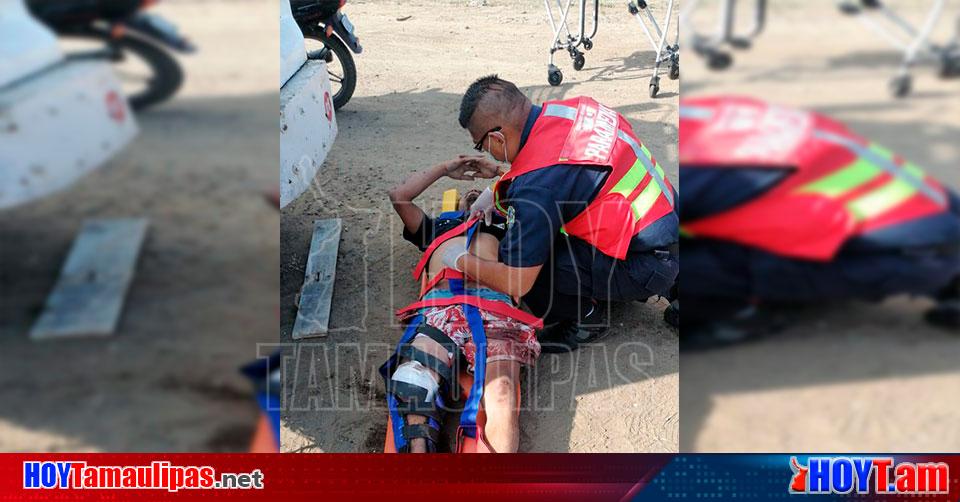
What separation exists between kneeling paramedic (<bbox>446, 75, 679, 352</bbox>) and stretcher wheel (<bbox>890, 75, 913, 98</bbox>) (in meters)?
0.69

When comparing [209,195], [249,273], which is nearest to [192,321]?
[249,273]

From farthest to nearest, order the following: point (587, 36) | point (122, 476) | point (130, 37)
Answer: point (587, 36), point (122, 476), point (130, 37)

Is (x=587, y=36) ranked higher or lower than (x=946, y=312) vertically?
higher

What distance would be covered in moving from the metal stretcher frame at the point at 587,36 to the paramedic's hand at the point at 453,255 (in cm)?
58

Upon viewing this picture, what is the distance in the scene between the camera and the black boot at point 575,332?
94.5 inches

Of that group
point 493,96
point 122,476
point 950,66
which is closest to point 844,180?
point 950,66

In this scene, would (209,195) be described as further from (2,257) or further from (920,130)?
(920,130)

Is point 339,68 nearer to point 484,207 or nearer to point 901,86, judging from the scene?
point 484,207

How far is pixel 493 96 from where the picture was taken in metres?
2.20

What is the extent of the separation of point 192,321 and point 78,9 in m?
0.61

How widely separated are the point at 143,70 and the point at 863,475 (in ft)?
5.91

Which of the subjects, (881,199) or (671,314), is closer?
(881,199)

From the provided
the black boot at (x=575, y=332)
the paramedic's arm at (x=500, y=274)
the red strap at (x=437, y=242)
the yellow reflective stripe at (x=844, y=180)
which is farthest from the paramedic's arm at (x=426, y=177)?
the yellow reflective stripe at (x=844, y=180)

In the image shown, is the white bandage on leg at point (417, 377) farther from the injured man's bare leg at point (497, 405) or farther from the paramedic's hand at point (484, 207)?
the paramedic's hand at point (484, 207)
